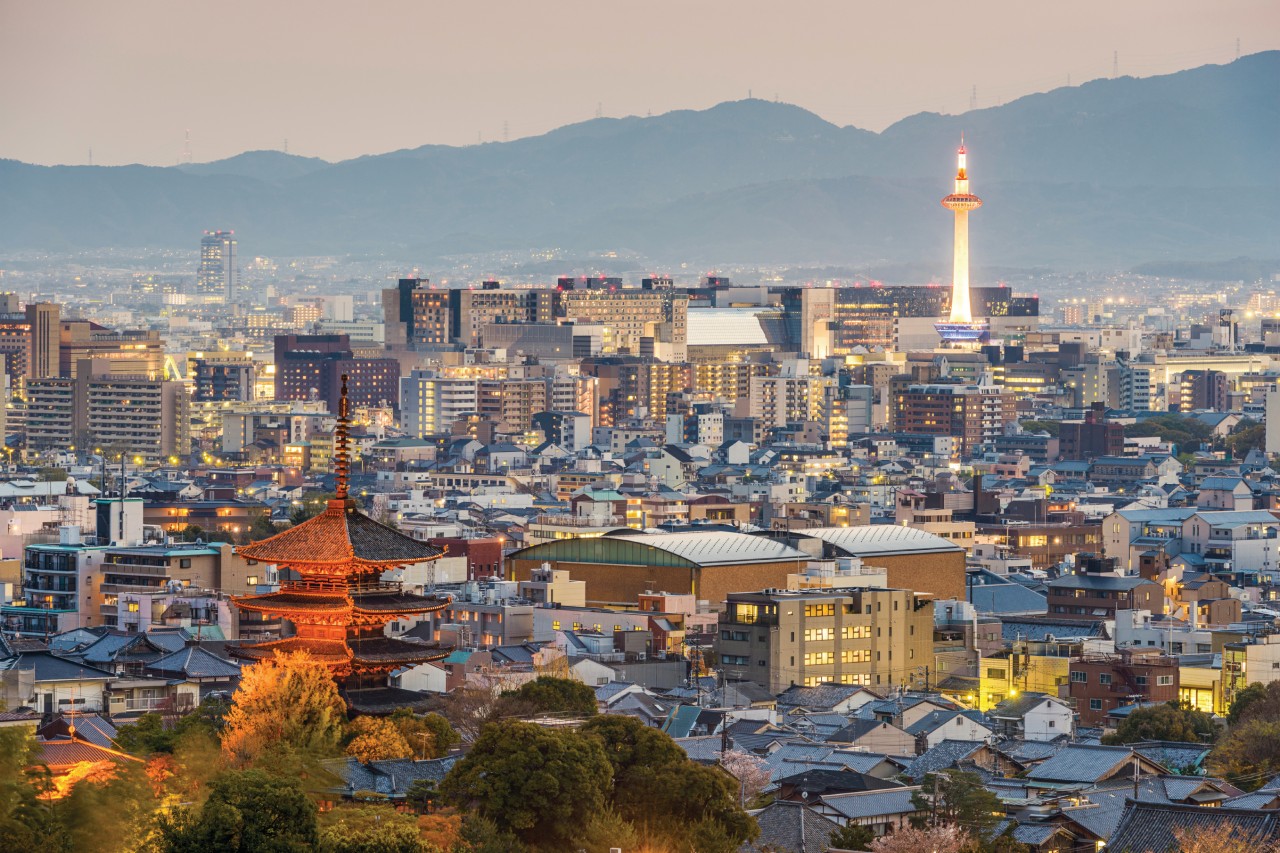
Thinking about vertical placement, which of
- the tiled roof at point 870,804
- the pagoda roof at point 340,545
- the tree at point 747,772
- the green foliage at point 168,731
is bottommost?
the tiled roof at point 870,804

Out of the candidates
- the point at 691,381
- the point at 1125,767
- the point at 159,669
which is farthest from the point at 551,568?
the point at 691,381

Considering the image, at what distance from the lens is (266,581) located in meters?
54.1

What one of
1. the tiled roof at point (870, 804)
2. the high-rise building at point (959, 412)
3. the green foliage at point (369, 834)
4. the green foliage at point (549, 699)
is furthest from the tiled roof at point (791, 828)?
the high-rise building at point (959, 412)

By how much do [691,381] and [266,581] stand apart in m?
105

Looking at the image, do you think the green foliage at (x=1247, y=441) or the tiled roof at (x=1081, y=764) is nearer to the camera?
the tiled roof at (x=1081, y=764)

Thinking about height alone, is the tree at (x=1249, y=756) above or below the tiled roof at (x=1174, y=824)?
below

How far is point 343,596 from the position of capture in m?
29.7

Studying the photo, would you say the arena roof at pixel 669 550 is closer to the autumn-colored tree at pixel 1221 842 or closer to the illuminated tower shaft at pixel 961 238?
the autumn-colored tree at pixel 1221 842

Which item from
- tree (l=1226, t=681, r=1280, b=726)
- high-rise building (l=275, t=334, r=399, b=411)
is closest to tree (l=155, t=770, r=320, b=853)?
tree (l=1226, t=681, r=1280, b=726)

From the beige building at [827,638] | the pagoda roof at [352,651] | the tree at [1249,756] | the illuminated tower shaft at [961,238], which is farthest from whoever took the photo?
the illuminated tower shaft at [961,238]

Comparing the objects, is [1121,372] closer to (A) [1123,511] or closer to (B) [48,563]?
(A) [1123,511]

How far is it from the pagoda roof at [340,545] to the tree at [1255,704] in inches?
519

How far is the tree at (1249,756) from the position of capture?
33094 mm

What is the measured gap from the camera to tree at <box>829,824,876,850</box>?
2828cm
